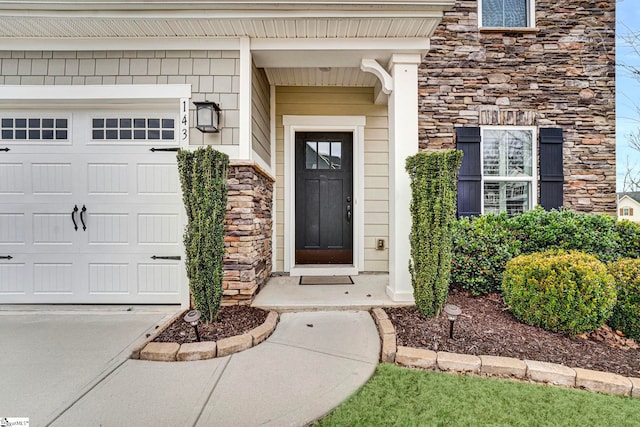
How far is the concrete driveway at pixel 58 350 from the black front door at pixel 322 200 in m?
1.97

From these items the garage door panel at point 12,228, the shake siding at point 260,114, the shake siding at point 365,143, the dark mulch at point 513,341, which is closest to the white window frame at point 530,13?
the shake siding at point 365,143

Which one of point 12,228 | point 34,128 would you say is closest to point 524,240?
point 34,128

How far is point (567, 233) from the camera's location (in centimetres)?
305

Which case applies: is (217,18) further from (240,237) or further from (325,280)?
(325,280)

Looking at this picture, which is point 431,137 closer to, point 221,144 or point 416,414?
point 221,144

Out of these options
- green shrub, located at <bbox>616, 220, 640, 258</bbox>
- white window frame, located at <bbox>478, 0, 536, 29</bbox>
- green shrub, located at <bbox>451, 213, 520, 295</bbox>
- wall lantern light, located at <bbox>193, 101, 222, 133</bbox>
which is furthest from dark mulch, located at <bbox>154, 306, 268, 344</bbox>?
white window frame, located at <bbox>478, 0, 536, 29</bbox>

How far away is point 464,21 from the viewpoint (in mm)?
4035

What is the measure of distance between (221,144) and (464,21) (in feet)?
11.9

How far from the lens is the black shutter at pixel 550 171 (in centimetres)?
397

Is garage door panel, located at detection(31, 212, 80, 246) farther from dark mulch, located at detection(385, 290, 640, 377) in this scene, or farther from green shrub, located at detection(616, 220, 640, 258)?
green shrub, located at detection(616, 220, 640, 258)

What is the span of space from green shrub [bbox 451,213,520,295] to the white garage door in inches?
116

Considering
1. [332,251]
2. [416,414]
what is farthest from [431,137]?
[416,414]

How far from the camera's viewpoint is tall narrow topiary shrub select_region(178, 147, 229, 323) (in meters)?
2.30

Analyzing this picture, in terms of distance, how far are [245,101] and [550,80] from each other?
4.01 metres
